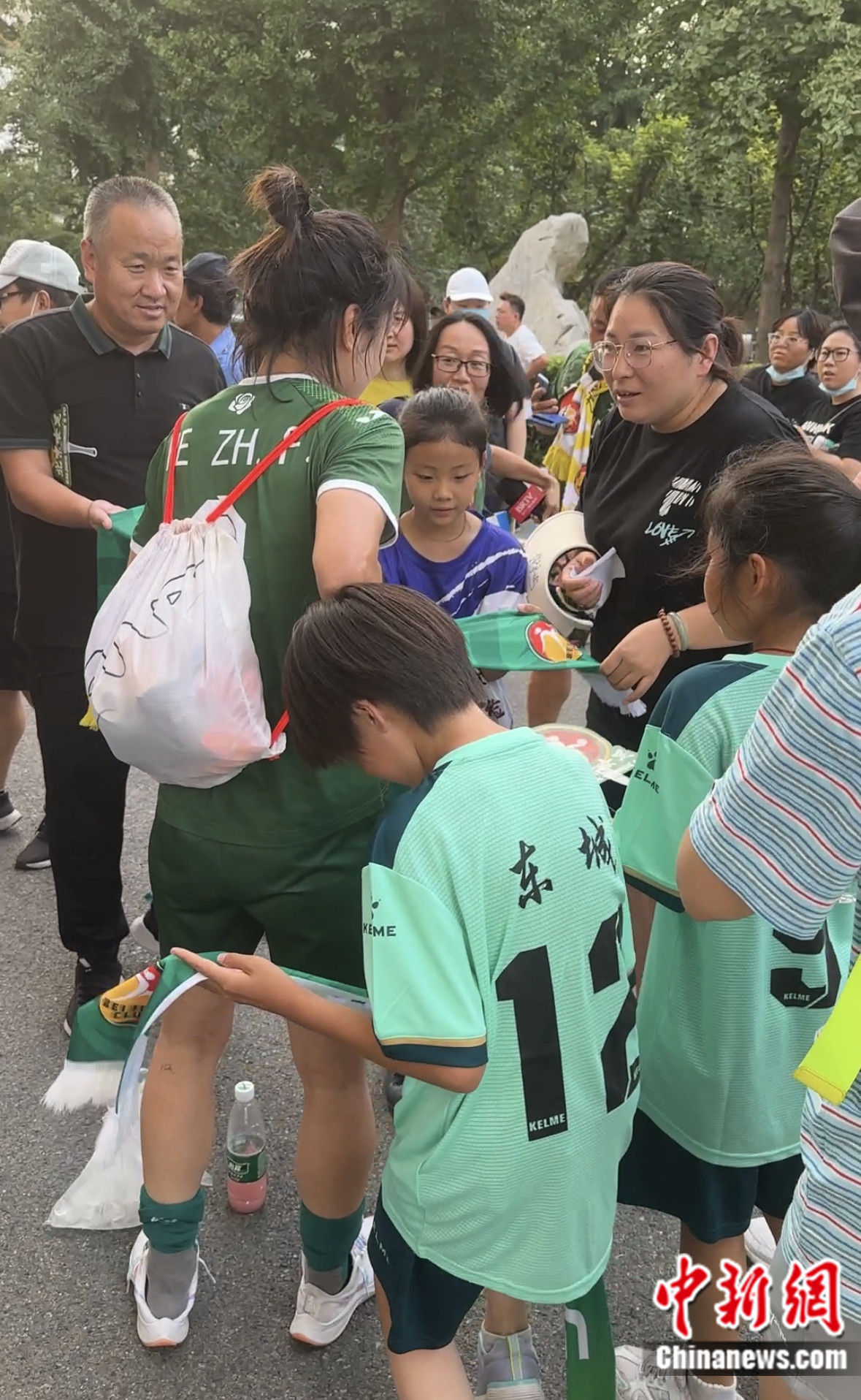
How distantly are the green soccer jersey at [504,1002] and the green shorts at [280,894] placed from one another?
35 centimetres

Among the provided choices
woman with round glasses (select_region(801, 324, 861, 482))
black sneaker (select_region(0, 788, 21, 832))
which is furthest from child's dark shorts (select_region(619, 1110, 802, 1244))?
woman with round glasses (select_region(801, 324, 861, 482))

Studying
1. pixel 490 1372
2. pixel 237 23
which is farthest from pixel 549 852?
pixel 237 23

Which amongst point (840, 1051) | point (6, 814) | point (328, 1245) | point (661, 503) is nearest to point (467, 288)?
point (6, 814)

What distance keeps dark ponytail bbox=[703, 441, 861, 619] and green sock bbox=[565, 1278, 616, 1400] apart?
39.6 inches

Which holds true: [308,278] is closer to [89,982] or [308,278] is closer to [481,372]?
[89,982]

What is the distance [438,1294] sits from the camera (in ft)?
4.58

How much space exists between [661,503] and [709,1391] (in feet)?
5.33

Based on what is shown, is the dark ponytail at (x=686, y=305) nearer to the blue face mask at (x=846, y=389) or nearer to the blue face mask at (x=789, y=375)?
the blue face mask at (x=846, y=389)

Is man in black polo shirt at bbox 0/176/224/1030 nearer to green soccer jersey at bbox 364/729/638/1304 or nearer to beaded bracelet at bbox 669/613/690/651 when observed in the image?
beaded bracelet at bbox 669/613/690/651

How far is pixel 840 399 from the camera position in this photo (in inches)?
198

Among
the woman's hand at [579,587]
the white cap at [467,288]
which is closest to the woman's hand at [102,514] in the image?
the woman's hand at [579,587]

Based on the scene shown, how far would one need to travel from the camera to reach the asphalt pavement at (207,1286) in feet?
5.85

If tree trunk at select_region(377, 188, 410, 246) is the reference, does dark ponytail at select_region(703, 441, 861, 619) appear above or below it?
below

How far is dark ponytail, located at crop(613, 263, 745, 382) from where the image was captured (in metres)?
2.14
